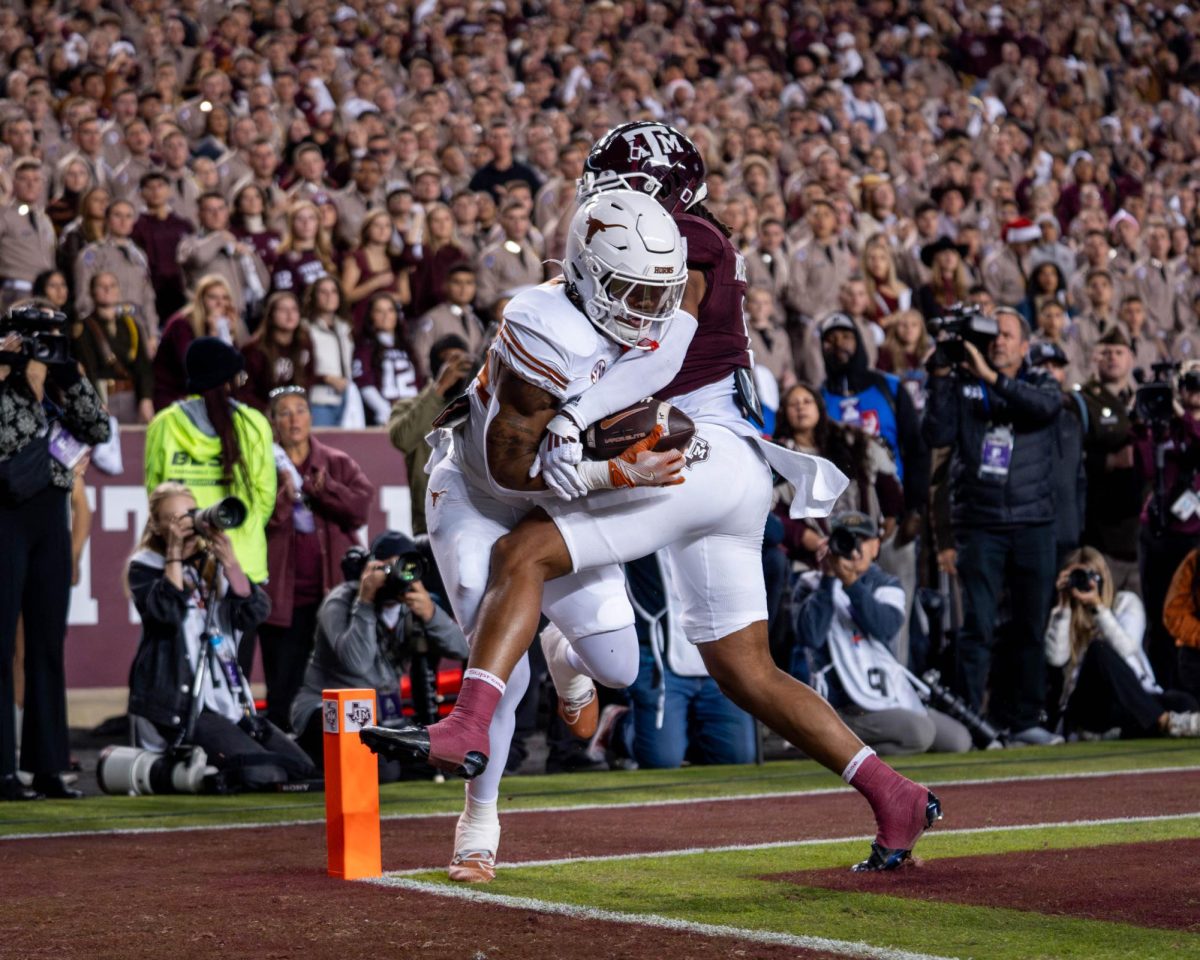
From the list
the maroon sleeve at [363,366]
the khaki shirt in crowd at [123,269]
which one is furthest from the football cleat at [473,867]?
the khaki shirt in crowd at [123,269]

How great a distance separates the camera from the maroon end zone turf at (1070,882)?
4453mm

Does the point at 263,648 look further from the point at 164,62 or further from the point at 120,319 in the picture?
the point at 164,62

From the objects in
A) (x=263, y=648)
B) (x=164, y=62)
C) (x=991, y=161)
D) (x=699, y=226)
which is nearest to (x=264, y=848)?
(x=699, y=226)

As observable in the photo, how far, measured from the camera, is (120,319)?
11.6 m

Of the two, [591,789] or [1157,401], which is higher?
[1157,401]

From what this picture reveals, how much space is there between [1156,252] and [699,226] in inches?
524

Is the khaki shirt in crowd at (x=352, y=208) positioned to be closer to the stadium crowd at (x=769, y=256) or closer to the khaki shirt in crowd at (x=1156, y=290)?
the stadium crowd at (x=769, y=256)

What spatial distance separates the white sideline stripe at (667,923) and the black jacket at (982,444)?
552 cm

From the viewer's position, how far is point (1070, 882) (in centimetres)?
490

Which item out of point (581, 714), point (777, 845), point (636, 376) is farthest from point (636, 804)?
point (636, 376)

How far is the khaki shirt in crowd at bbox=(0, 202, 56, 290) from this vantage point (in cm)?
1234

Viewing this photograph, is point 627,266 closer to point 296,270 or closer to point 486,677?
point 486,677

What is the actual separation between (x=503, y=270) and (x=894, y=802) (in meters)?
9.32

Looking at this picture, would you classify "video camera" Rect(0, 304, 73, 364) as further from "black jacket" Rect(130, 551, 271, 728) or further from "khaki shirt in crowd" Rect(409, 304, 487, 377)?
"khaki shirt in crowd" Rect(409, 304, 487, 377)
